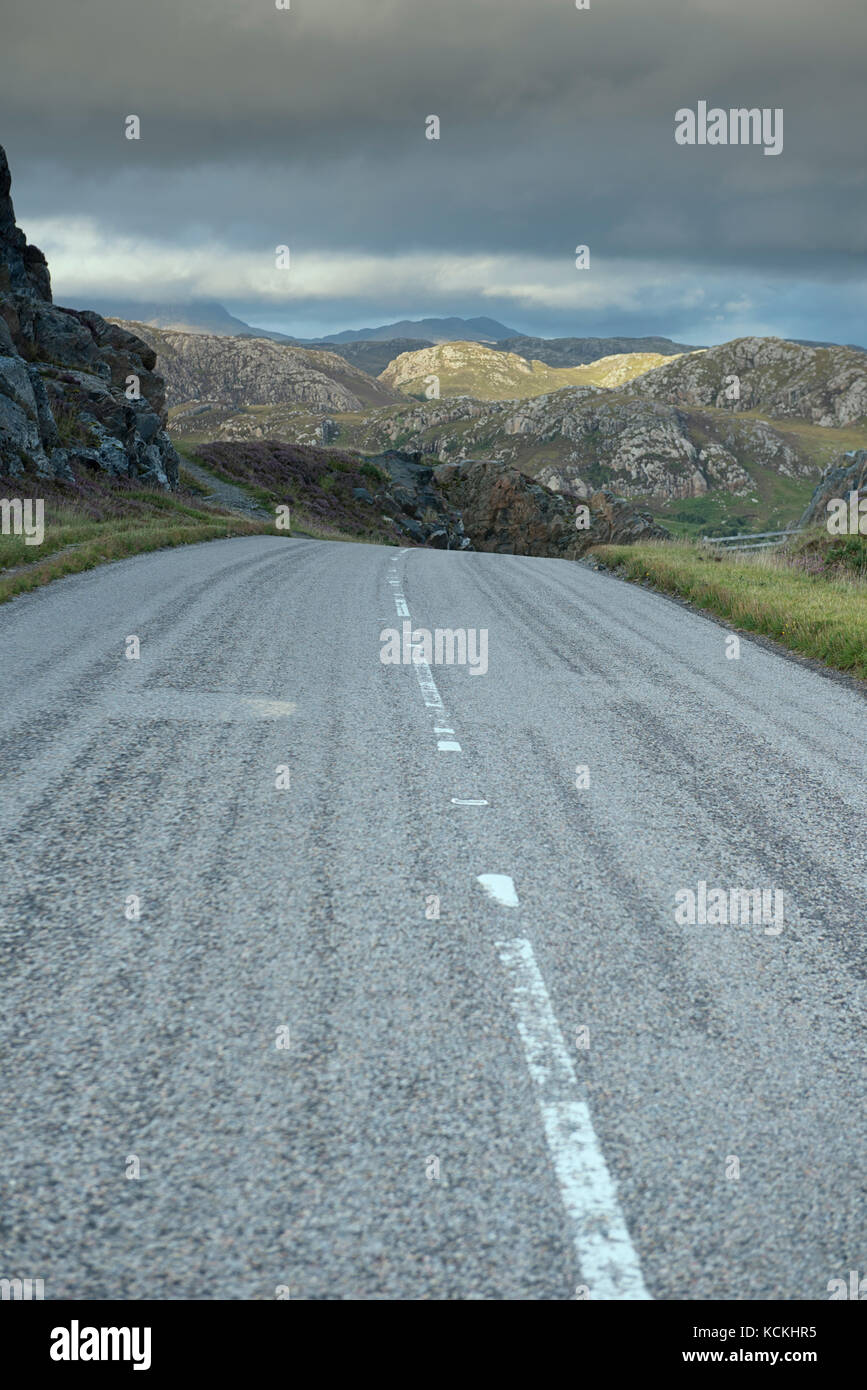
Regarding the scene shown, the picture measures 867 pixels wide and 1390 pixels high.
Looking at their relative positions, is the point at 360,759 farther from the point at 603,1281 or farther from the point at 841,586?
the point at 841,586

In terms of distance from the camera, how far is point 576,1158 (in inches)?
107

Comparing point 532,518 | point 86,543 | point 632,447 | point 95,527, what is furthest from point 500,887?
point 632,447

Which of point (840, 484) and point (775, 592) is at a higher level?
point (840, 484)

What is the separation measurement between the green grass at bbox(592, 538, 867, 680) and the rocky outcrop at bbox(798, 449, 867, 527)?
741 centimetres

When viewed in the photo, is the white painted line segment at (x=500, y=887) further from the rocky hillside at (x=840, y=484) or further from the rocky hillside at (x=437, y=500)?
the rocky hillside at (x=437, y=500)

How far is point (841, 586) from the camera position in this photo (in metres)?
16.9

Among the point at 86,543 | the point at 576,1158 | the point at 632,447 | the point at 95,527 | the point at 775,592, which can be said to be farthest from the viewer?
the point at 632,447

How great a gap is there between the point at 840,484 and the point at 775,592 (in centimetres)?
1611

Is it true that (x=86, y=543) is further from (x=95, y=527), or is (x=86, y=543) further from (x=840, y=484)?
(x=840, y=484)

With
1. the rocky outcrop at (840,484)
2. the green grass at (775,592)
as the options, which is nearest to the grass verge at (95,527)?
the green grass at (775,592)

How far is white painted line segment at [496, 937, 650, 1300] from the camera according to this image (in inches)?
93.6

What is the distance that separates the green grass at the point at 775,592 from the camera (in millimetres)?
11914

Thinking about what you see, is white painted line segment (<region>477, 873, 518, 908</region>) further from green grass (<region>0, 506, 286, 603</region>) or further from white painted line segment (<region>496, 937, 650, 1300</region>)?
green grass (<region>0, 506, 286, 603</region>)

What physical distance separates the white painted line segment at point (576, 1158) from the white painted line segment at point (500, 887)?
0.64 metres
